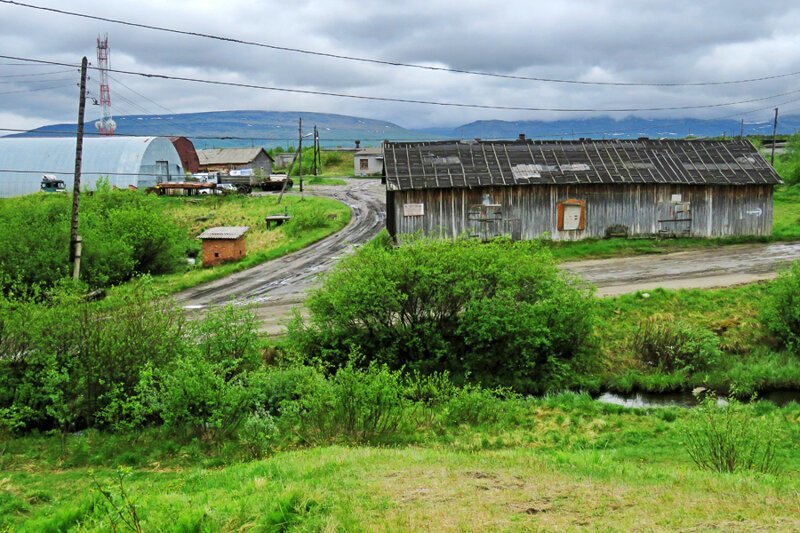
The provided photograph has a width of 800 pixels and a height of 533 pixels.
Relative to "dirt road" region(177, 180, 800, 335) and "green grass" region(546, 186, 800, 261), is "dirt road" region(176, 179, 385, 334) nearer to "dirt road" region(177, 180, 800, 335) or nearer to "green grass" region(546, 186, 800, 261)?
"dirt road" region(177, 180, 800, 335)

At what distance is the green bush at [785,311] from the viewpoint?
2300 cm

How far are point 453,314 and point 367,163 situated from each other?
5735 centimetres

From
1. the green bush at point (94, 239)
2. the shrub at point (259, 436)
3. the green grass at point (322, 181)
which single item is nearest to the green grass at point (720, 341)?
the shrub at point (259, 436)

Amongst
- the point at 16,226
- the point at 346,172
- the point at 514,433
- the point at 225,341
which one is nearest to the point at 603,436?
the point at 514,433

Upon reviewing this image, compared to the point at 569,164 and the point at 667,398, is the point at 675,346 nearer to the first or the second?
the point at 667,398

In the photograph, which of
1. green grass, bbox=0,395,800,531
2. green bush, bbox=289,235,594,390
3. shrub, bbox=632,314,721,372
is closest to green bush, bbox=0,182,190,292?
green bush, bbox=289,235,594,390

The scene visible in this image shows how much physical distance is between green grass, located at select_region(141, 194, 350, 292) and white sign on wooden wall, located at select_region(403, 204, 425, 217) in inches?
271

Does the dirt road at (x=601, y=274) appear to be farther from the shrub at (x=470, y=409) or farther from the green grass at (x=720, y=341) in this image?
the shrub at (x=470, y=409)

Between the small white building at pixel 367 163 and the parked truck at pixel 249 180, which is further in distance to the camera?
the small white building at pixel 367 163

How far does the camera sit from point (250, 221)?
145 ft

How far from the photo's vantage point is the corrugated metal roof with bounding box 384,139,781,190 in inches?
1347

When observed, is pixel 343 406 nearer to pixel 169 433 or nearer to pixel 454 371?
pixel 169 433

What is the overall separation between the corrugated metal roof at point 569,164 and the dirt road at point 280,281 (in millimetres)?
5615

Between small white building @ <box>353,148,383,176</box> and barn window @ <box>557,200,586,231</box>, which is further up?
small white building @ <box>353,148,383,176</box>
